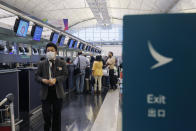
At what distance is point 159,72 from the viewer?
1045 millimetres

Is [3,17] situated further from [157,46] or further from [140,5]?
[157,46]

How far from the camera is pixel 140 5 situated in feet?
76.7

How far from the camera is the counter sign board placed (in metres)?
1.03

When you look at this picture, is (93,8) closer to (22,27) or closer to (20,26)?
(22,27)

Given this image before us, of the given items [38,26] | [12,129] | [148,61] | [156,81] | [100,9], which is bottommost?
[12,129]

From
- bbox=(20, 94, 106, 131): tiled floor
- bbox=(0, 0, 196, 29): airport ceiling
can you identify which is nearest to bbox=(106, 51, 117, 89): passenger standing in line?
bbox=(20, 94, 106, 131): tiled floor

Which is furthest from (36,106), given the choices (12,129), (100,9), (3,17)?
(3,17)

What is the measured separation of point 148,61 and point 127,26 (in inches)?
8.9

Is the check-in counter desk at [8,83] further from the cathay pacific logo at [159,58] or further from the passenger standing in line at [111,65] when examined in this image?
the passenger standing in line at [111,65]

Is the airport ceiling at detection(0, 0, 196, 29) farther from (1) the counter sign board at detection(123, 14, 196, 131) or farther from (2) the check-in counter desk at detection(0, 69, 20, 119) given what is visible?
(1) the counter sign board at detection(123, 14, 196, 131)

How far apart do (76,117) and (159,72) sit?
398 centimetres

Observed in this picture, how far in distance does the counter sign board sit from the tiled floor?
305 centimetres

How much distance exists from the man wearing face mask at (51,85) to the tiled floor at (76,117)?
2.99 ft

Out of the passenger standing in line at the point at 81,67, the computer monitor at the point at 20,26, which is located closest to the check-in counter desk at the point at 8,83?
the computer monitor at the point at 20,26
